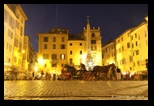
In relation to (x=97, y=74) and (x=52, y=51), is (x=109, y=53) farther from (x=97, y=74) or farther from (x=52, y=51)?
(x=97, y=74)

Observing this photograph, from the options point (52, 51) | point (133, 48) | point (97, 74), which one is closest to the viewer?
point (97, 74)

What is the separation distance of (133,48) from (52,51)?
2048 cm

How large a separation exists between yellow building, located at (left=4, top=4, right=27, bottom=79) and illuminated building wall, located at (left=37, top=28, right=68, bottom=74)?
1230cm

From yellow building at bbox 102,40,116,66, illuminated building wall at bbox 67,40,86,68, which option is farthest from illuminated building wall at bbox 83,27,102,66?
yellow building at bbox 102,40,116,66

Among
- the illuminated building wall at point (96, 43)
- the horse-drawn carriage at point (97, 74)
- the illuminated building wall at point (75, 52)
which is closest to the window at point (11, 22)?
the horse-drawn carriage at point (97, 74)

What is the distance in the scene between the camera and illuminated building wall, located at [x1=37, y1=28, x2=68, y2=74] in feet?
204

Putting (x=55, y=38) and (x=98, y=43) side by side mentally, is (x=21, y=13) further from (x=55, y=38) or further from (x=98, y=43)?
(x=98, y=43)

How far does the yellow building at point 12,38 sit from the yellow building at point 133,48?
77.0 feet

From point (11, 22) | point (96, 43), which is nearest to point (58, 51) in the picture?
point (96, 43)

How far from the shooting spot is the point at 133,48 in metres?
56.9
